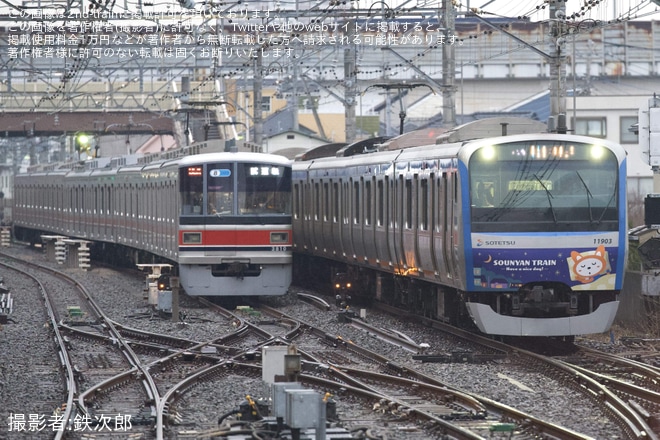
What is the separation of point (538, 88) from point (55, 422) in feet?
198

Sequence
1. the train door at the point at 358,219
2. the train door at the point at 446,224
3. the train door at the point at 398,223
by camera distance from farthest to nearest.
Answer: the train door at the point at 358,219
the train door at the point at 398,223
the train door at the point at 446,224

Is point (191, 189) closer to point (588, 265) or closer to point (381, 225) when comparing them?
point (381, 225)

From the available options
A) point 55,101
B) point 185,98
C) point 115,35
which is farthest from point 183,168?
point 55,101

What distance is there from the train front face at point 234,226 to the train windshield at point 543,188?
692 cm

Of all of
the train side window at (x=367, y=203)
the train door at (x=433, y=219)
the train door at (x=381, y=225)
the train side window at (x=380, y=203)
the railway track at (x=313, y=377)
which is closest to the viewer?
the railway track at (x=313, y=377)

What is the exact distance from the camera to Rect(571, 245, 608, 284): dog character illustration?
14.9 meters

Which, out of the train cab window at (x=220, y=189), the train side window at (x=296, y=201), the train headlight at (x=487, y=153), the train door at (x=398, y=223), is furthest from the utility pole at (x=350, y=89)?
the train headlight at (x=487, y=153)

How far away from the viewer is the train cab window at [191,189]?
69.9ft

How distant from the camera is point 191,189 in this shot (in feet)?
70.1

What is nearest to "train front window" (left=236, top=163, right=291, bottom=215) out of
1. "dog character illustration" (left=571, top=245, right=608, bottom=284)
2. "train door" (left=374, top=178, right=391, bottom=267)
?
"train door" (left=374, top=178, right=391, bottom=267)

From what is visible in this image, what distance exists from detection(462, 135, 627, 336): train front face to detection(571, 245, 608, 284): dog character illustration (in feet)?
0.04

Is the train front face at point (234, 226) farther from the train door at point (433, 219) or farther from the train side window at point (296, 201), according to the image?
the train door at point (433, 219)

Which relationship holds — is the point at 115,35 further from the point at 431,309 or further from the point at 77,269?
the point at 431,309

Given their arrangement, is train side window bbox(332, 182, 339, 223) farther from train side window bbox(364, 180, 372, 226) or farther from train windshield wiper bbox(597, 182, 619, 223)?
train windshield wiper bbox(597, 182, 619, 223)
